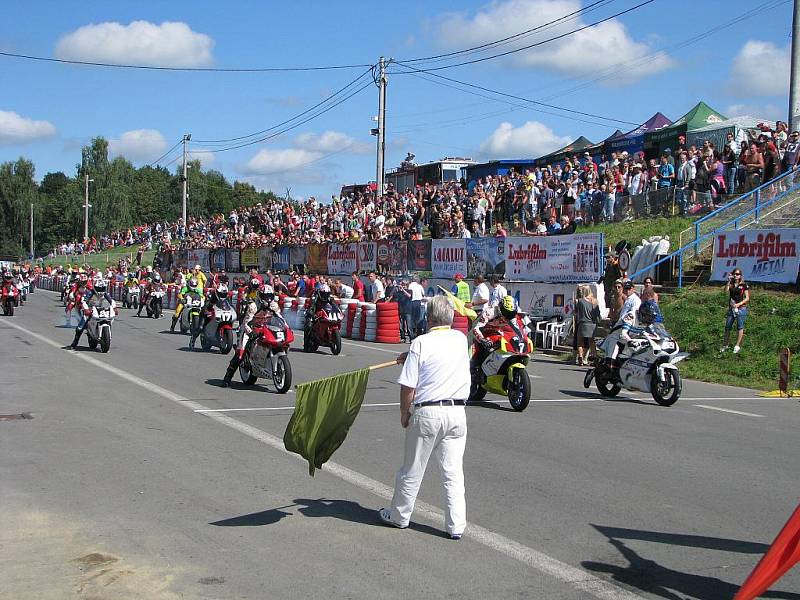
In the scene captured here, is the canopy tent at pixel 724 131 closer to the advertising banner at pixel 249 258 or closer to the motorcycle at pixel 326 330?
the motorcycle at pixel 326 330

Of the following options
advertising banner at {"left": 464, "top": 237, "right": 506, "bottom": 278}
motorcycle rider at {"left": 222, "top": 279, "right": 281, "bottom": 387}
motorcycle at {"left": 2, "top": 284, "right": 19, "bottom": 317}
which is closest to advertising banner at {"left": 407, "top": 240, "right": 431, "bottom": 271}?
advertising banner at {"left": 464, "top": 237, "right": 506, "bottom": 278}

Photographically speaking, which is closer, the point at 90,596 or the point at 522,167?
the point at 90,596

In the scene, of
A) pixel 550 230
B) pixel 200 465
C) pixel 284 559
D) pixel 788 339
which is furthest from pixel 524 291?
pixel 284 559

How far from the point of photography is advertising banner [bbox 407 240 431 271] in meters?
28.4

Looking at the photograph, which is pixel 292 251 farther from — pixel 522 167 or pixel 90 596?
pixel 90 596

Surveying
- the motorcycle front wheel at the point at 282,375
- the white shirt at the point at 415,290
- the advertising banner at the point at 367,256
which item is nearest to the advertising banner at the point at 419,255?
the advertising banner at the point at 367,256

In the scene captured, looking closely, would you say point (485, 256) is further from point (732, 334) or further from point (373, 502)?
point (373, 502)

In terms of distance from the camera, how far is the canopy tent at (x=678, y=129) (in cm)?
3316

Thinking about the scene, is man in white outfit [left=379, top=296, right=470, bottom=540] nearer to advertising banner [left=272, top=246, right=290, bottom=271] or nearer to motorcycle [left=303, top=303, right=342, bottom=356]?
motorcycle [left=303, top=303, right=342, bottom=356]

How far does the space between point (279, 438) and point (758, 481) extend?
4.93 m

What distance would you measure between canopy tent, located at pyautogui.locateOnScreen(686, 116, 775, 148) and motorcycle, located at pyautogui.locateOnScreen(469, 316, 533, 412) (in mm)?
18493

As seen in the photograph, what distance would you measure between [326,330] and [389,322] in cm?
373

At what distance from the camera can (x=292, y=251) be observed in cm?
3847

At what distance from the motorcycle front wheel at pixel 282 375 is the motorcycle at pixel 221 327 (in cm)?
644
